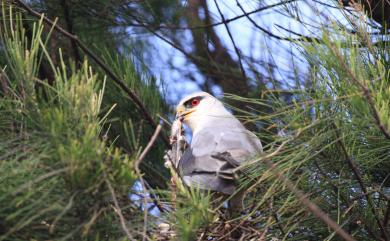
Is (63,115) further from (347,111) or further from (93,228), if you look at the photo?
(347,111)

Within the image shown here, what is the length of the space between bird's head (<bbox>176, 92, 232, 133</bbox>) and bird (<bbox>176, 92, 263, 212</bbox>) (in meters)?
0.09

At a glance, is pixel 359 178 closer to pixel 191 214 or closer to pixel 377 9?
pixel 191 214

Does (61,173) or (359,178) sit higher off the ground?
(61,173)

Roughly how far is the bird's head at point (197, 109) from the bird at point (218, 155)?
88mm

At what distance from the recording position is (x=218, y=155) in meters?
2.56

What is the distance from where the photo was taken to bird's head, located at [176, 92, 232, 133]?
11.4 feet

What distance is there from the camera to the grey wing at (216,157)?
2.47m

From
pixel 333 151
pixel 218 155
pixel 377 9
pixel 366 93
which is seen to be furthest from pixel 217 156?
pixel 377 9

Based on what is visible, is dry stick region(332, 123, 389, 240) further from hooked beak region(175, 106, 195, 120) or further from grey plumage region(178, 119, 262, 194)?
hooked beak region(175, 106, 195, 120)

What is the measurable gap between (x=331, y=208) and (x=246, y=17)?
1336 mm

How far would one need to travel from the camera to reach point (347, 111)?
2.41 meters

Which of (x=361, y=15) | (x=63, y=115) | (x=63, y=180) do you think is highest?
(x=361, y=15)

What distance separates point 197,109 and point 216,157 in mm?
996

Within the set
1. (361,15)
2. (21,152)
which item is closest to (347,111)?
(361,15)
